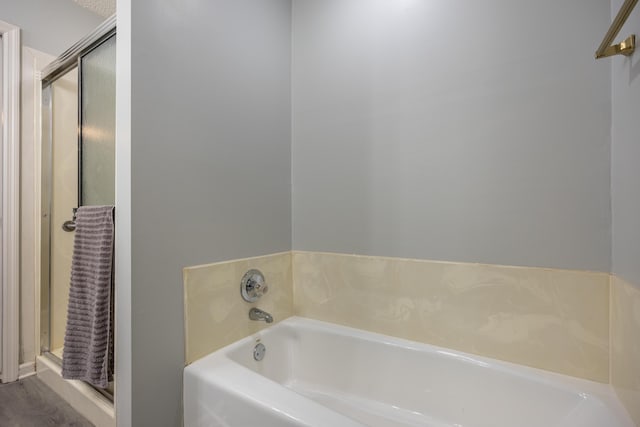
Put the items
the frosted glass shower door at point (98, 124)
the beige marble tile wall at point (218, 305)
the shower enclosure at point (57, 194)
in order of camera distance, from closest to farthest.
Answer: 1. the beige marble tile wall at point (218, 305)
2. the frosted glass shower door at point (98, 124)
3. the shower enclosure at point (57, 194)

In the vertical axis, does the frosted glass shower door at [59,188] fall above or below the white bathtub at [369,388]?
above

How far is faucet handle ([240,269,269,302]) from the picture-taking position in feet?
4.38

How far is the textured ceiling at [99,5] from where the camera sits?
6.61 ft

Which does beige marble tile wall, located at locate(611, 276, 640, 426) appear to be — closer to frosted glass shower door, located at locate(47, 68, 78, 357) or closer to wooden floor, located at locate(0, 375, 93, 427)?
wooden floor, located at locate(0, 375, 93, 427)

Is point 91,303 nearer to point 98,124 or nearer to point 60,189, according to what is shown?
point 98,124

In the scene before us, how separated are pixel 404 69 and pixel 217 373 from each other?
1.50 metres

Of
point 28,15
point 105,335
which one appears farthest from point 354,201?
point 28,15

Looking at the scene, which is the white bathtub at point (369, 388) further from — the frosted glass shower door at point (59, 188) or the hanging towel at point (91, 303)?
the frosted glass shower door at point (59, 188)

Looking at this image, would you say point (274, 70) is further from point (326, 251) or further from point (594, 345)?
point (594, 345)

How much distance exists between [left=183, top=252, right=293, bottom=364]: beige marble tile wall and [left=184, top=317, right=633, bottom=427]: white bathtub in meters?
0.05

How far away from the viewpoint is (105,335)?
109 cm

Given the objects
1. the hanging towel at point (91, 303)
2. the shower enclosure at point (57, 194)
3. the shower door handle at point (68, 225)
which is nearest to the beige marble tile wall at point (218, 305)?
the hanging towel at point (91, 303)

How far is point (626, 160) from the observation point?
86 cm

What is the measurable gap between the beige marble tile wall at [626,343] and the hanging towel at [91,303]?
5.44 ft
